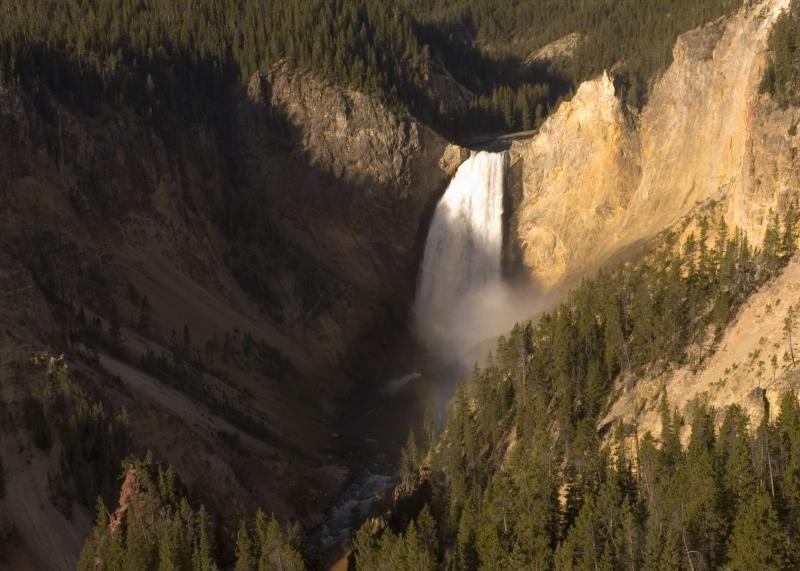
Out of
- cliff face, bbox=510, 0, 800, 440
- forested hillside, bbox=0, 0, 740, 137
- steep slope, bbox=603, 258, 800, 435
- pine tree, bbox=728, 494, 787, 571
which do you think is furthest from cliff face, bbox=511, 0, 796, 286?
pine tree, bbox=728, 494, 787, 571

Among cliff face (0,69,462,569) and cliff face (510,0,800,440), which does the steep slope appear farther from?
cliff face (0,69,462,569)

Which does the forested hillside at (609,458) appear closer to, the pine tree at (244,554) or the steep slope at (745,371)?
the steep slope at (745,371)

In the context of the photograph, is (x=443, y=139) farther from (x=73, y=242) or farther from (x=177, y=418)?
(x=177, y=418)

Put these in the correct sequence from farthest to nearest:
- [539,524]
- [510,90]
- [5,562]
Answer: [510,90] < [5,562] < [539,524]

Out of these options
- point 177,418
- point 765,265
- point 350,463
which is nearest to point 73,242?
point 177,418

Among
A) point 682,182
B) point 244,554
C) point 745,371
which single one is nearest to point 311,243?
point 682,182

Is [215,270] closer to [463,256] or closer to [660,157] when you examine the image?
[463,256]

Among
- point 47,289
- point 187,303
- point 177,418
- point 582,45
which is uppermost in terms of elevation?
point 582,45
